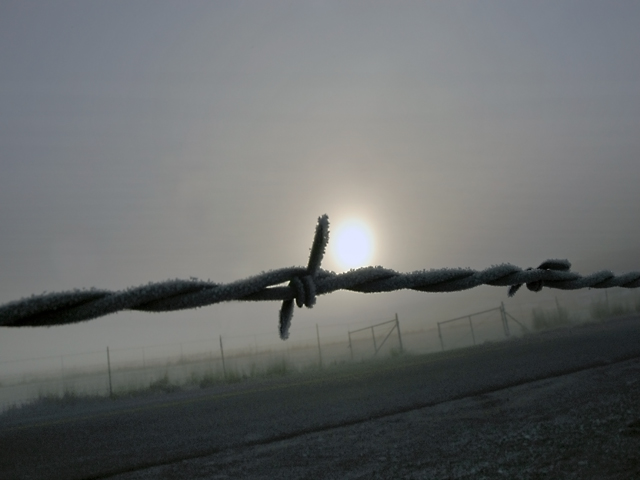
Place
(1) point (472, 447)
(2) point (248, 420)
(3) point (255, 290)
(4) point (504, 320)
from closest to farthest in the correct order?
(3) point (255, 290), (1) point (472, 447), (2) point (248, 420), (4) point (504, 320)

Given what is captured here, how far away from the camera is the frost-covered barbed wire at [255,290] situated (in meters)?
1.12

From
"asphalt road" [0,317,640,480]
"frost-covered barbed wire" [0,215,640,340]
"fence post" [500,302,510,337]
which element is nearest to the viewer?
"frost-covered barbed wire" [0,215,640,340]

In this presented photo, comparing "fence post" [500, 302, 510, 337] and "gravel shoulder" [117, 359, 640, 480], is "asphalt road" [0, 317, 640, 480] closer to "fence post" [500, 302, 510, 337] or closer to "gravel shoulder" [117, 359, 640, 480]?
"gravel shoulder" [117, 359, 640, 480]

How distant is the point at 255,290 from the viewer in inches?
52.5

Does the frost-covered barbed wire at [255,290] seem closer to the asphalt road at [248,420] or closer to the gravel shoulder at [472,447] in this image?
the gravel shoulder at [472,447]

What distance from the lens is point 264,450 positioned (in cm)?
409

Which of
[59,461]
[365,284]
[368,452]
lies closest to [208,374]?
[59,461]

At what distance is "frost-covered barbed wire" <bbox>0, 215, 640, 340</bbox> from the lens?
43.9 inches

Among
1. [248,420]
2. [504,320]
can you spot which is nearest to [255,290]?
[248,420]

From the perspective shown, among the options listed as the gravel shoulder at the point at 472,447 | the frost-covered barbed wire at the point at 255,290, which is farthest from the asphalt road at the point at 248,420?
the frost-covered barbed wire at the point at 255,290

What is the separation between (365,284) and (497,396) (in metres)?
4.65

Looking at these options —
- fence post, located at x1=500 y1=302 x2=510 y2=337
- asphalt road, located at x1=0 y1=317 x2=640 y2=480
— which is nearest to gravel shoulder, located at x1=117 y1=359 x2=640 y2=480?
asphalt road, located at x1=0 y1=317 x2=640 y2=480

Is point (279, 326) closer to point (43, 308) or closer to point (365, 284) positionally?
point (365, 284)

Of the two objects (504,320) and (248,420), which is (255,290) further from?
(504,320)
